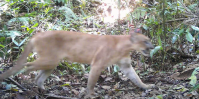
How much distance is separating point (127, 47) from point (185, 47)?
221 cm

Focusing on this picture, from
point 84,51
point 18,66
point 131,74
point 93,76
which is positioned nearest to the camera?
point 18,66

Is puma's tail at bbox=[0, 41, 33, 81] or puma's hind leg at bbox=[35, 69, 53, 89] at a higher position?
puma's tail at bbox=[0, 41, 33, 81]

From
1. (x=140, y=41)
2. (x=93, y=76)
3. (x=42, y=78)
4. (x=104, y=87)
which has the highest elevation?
→ (x=140, y=41)

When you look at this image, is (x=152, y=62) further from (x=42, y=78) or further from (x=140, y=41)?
(x=42, y=78)

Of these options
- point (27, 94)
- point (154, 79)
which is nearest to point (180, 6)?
point (154, 79)

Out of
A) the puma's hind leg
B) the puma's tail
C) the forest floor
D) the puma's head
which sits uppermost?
the puma's head

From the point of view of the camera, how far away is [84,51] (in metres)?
4.31

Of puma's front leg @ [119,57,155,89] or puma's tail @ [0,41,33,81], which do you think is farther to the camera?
puma's front leg @ [119,57,155,89]

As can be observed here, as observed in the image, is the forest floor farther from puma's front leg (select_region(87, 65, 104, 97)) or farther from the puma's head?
the puma's head

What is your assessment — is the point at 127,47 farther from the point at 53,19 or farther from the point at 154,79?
the point at 53,19

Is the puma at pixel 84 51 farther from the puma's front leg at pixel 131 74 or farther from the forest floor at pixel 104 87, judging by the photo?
the forest floor at pixel 104 87

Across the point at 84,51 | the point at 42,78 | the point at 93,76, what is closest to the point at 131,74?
the point at 93,76

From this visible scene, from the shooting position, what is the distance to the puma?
403 cm

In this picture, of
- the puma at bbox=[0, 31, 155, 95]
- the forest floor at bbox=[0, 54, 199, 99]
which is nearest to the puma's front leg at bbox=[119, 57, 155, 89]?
the puma at bbox=[0, 31, 155, 95]
